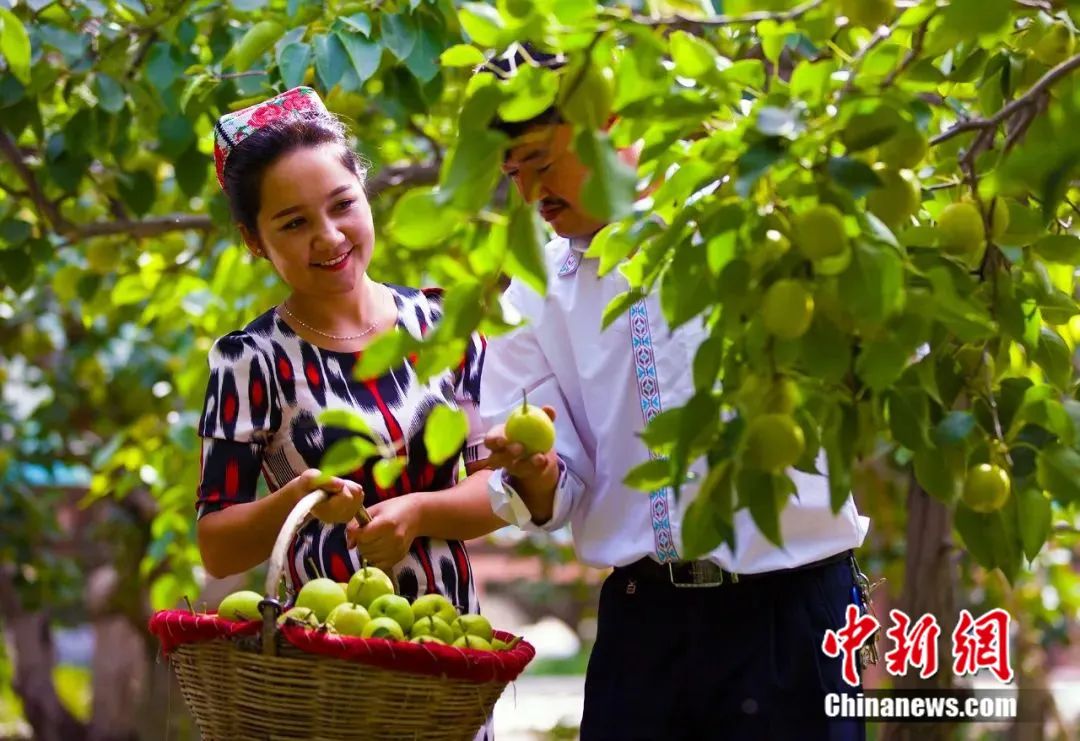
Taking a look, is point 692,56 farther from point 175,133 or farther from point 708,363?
point 175,133

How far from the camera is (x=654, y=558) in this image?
6.51 ft

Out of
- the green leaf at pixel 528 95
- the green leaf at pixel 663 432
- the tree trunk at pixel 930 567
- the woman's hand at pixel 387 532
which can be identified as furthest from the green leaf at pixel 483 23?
the tree trunk at pixel 930 567

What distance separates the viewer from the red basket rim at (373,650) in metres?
1.68

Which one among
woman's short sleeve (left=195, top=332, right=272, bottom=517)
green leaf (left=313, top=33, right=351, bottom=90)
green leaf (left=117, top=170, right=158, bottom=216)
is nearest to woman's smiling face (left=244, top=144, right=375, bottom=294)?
woman's short sleeve (left=195, top=332, right=272, bottom=517)

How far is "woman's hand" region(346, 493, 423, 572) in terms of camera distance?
194 cm

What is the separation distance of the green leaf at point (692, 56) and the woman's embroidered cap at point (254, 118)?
39.5 inches

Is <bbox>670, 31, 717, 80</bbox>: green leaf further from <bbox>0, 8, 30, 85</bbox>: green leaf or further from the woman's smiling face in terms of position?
<bbox>0, 8, 30, 85</bbox>: green leaf

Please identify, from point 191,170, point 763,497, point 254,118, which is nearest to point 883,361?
point 763,497

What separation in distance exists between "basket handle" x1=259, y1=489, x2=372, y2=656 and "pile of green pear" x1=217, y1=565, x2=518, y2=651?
2 cm

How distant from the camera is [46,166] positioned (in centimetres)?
338

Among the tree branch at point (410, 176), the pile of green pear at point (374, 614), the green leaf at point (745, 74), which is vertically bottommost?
the pile of green pear at point (374, 614)

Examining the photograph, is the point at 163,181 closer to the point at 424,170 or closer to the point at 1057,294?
the point at 424,170

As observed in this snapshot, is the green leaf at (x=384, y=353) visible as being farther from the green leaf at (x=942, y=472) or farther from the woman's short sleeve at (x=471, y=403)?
the woman's short sleeve at (x=471, y=403)

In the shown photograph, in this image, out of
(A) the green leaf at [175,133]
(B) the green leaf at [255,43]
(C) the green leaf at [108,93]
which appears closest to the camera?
(B) the green leaf at [255,43]
